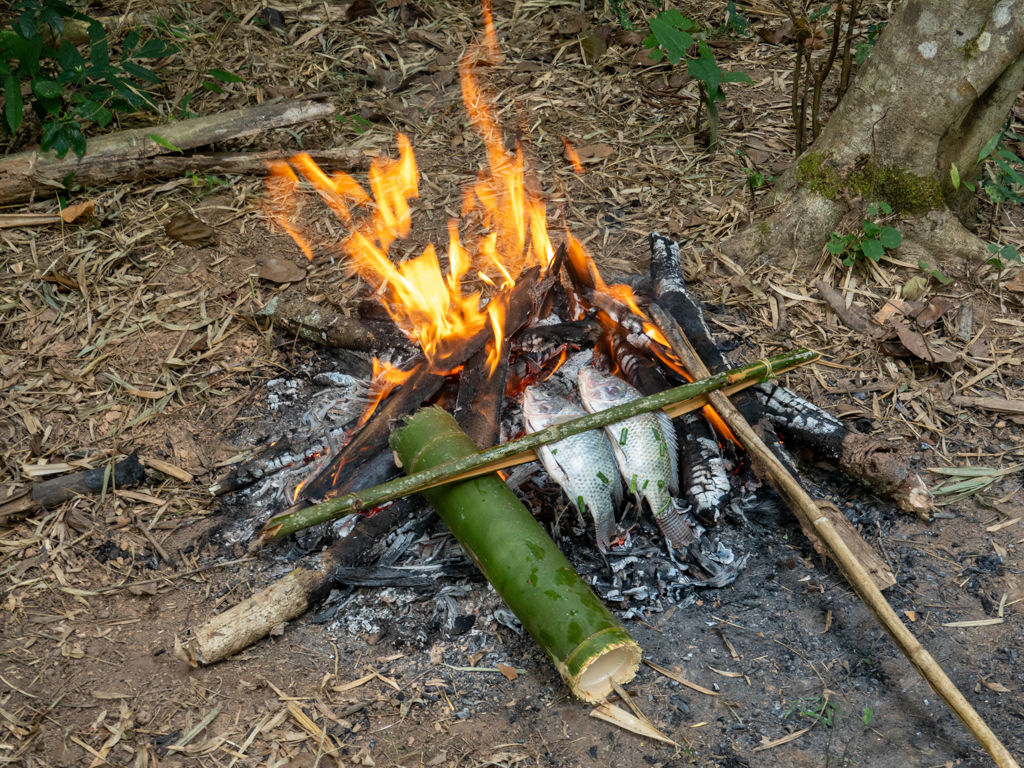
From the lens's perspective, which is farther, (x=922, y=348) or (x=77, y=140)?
(x=77, y=140)

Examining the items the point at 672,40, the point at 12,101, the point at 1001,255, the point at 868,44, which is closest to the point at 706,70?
the point at 672,40

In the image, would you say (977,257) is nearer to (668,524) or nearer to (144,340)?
(668,524)

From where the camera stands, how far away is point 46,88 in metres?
4.47

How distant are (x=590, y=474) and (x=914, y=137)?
2.61 meters

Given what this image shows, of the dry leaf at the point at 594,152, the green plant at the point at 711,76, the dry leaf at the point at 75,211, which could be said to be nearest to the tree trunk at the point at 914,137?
the green plant at the point at 711,76

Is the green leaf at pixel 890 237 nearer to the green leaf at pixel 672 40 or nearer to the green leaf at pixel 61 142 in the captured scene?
the green leaf at pixel 672 40

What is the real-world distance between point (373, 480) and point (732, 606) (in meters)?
1.59

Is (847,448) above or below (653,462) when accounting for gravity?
above

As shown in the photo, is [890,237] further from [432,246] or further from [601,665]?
[601,665]

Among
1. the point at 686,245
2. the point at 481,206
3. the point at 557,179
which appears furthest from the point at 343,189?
the point at 686,245

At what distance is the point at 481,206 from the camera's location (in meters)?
5.06

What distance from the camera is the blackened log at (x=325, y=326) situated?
400 cm

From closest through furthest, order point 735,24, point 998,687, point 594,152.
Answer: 1. point 998,687
2. point 594,152
3. point 735,24

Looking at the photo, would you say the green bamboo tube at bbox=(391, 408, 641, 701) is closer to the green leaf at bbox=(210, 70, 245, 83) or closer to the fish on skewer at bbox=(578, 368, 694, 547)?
the fish on skewer at bbox=(578, 368, 694, 547)
